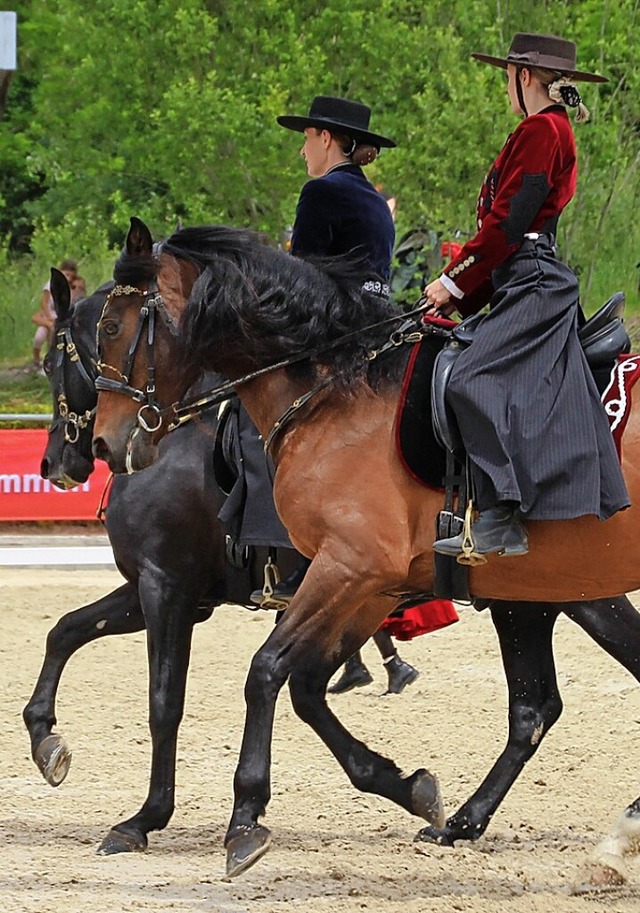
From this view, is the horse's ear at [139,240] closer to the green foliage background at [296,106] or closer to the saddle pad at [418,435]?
the saddle pad at [418,435]

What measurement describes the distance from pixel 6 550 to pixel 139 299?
7104 millimetres

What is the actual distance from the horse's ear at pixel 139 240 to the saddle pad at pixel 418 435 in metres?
0.97

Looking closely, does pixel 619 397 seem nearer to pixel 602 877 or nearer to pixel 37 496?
pixel 602 877

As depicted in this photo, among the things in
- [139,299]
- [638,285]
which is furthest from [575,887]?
[638,285]

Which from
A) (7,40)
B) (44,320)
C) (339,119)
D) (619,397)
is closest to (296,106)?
(44,320)

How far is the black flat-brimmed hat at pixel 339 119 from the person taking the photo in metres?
5.85

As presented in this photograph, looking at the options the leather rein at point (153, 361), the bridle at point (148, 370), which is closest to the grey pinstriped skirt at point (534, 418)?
the leather rein at point (153, 361)

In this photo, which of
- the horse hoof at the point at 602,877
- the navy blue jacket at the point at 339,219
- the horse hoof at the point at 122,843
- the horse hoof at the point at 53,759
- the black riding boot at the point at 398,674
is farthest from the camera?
the black riding boot at the point at 398,674

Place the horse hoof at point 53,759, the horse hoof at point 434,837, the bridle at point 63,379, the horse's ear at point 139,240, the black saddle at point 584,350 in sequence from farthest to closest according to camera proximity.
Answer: the horse hoof at point 53,759, the bridle at point 63,379, the horse hoof at point 434,837, the horse's ear at point 139,240, the black saddle at point 584,350

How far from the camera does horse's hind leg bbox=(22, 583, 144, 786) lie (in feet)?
19.8

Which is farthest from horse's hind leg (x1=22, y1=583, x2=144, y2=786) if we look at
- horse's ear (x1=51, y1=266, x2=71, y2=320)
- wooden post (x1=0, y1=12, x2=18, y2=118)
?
wooden post (x1=0, y1=12, x2=18, y2=118)

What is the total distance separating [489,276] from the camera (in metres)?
5.11

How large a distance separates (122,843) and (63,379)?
175cm

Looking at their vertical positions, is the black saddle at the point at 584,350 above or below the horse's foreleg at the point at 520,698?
above
